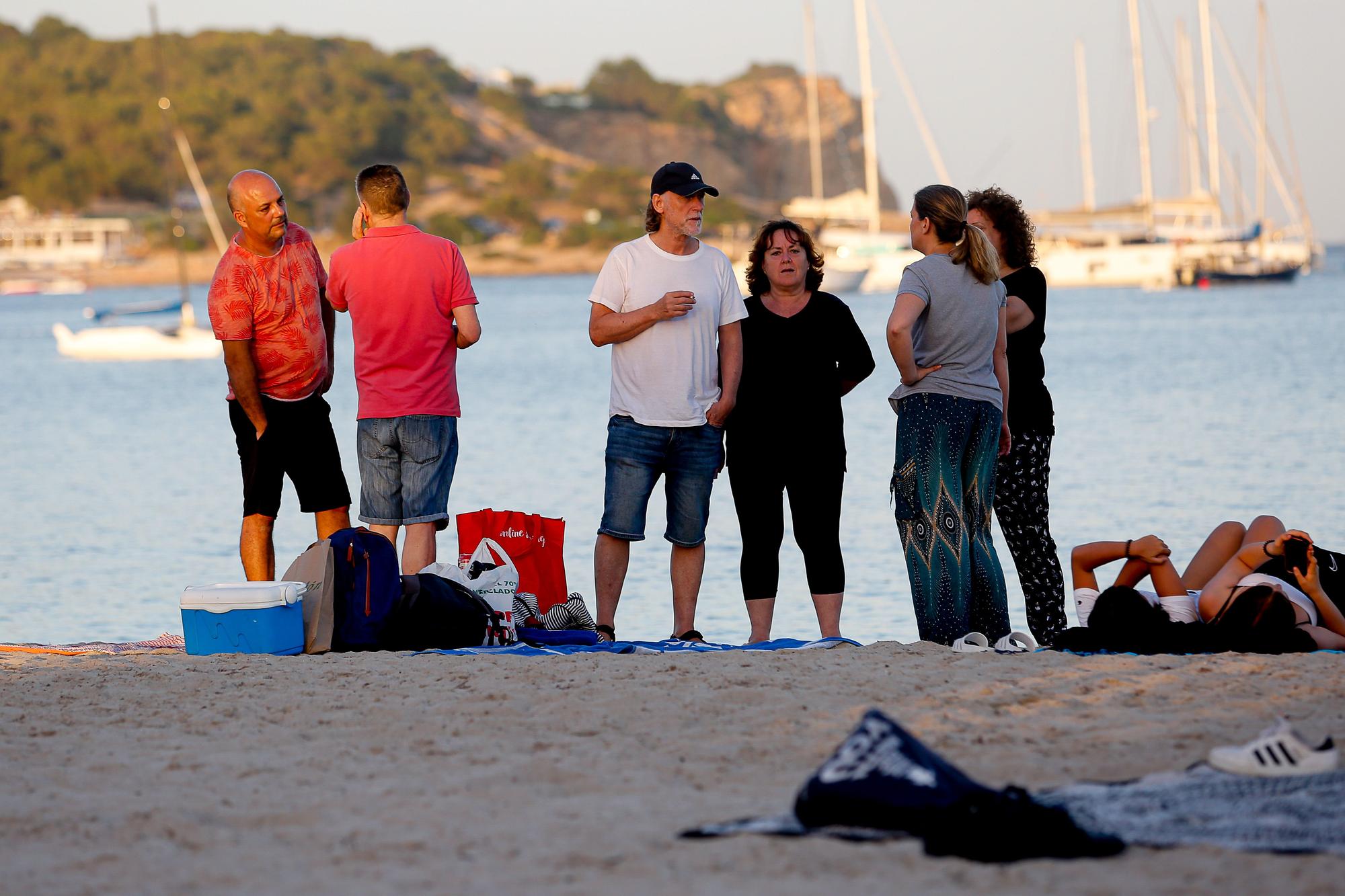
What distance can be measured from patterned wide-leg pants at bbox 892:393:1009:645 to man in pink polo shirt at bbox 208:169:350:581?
210 cm

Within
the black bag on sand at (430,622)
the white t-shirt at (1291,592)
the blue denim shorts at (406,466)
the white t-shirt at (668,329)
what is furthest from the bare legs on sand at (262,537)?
the white t-shirt at (1291,592)

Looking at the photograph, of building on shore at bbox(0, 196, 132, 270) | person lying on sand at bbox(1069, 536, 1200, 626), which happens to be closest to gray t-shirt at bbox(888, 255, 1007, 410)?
person lying on sand at bbox(1069, 536, 1200, 626)

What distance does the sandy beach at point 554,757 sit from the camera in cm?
302

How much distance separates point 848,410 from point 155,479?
32.7ft

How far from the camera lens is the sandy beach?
3.02m

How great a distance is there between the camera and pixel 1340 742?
3.79m

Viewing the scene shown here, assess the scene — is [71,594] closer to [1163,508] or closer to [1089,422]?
[1163,508]

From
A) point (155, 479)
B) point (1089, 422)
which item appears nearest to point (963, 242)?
point (155, 479)

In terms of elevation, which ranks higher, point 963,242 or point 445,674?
point 963,242

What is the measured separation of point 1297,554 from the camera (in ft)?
16.1

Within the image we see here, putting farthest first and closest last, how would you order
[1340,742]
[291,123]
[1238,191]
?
[291,123] → [1238,191] → [1340,742]

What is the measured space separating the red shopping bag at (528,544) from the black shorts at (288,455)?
1.64 ft

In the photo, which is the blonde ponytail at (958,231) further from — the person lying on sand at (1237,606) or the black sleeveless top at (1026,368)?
the person lying on sand at (1237,606)

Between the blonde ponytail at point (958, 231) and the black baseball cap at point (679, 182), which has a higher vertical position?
the black baseball cap at point (679, 182)
